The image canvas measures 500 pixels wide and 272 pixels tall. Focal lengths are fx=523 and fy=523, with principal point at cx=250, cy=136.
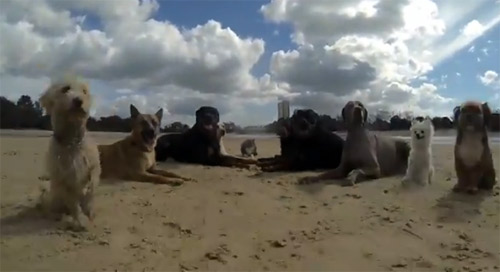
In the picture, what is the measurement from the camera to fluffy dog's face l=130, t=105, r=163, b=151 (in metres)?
7.93

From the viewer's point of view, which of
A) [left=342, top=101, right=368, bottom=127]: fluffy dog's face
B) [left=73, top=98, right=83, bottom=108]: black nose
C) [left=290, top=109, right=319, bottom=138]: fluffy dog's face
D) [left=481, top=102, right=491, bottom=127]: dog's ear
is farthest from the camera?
[left=290, top=109, right=319, bottom=138]: fluffy dog's face

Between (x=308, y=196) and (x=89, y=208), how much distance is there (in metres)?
2.65

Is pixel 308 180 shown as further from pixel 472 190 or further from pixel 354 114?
pixel 472 190

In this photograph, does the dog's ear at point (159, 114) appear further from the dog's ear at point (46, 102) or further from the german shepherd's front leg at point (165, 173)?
the dog's ear at point (46, 102)

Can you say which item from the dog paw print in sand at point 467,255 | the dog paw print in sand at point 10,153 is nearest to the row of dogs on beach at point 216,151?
the dog paw print in sand at point 467,255

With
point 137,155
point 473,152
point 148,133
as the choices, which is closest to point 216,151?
point 148,133

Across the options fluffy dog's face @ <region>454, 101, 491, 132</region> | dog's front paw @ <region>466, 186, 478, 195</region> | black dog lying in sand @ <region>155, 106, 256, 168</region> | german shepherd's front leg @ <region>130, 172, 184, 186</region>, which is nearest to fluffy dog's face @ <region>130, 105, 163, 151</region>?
german shepherd's front leg @ <region>130, 172, 184, 186</region>

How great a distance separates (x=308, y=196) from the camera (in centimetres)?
642

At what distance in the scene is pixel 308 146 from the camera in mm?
9070

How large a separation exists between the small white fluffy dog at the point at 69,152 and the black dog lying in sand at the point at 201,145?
15.4 ft

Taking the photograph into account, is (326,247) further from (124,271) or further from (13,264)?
(13,264)

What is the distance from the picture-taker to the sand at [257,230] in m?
4.12

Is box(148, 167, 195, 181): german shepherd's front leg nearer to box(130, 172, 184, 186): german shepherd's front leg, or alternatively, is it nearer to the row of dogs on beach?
the row of dogs on beach

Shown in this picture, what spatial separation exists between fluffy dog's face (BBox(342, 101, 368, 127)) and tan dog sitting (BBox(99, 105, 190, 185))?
2.74 meters
